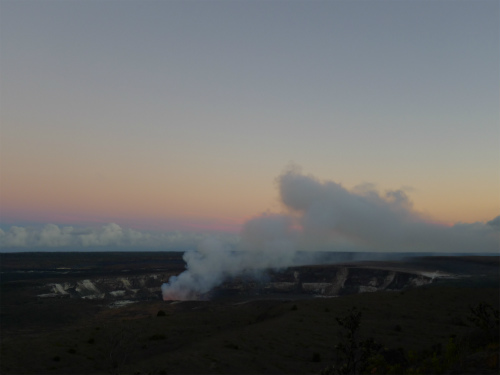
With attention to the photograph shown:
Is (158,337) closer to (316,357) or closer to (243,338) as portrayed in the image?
(243,338)

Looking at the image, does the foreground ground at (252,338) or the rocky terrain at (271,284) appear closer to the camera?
the foreground ground at (252,338)

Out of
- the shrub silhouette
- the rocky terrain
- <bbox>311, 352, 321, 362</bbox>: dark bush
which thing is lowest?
the rocky terrain

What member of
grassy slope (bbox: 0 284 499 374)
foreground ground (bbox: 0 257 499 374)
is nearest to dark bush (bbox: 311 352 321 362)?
foreground ground (bbox: 0 257 499 374)

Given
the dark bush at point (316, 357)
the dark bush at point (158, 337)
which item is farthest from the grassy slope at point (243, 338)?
the dark bush at point (316, 357)

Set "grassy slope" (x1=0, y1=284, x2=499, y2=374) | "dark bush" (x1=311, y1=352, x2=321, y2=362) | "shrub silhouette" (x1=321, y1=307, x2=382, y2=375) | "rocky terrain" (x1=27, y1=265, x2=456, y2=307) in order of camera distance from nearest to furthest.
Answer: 1. "shrub silhouette" (x1=321, y1=307, x2=382, y2=375)
2. "grassy slope" (x1=0, y1=284, x2=499, y2=374)
3. "dark bush" (x1=311, y1=352, x2=321, y2=362)
4. "rocky terrain" (x1=27, y1=265, x2=456, y2=307)

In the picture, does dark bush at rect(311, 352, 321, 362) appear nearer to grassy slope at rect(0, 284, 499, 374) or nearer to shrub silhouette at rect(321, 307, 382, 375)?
grassy slope at rect(0, 284, 499, 374)

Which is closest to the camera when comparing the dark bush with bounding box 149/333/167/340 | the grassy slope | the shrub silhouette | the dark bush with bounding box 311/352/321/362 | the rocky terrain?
the shrub silhouette

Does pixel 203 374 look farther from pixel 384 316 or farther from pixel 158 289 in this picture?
pixel 158 289

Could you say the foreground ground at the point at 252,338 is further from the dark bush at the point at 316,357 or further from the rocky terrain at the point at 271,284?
the rocky terrain at the point at 271,284
